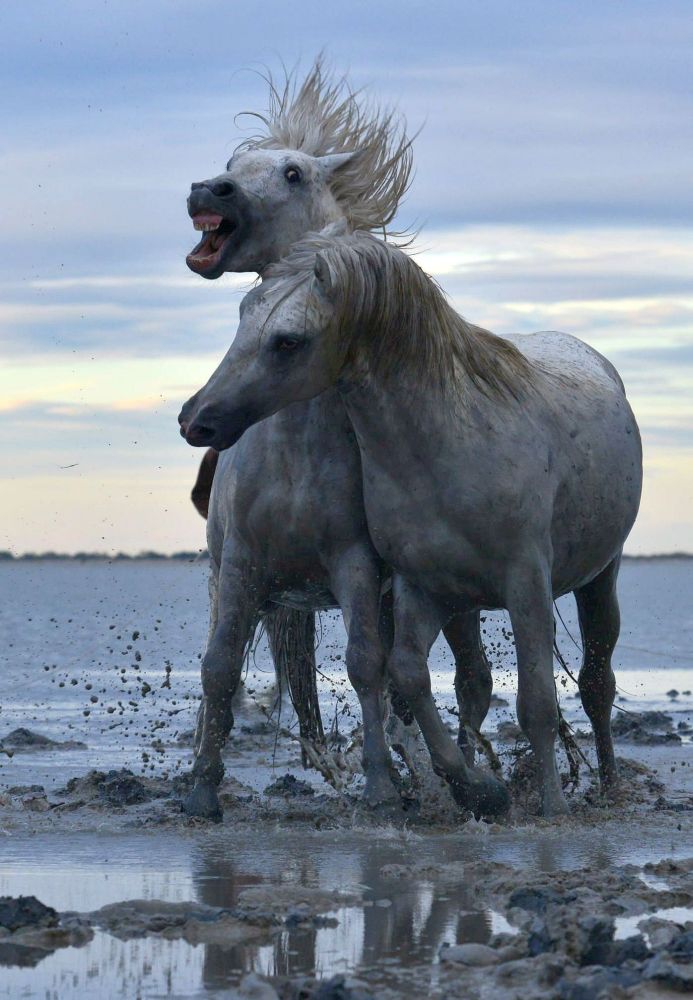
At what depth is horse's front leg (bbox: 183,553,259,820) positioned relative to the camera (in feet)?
24.4

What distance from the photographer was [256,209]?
712 cm

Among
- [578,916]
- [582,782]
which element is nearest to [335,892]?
[578,916]

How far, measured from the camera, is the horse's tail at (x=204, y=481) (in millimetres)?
8852

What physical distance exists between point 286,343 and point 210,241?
2.79 feet

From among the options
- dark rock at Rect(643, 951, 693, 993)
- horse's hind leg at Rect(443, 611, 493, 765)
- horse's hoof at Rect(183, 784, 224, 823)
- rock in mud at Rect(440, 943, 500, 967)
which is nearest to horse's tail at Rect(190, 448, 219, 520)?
horse's hind leg at Rect(443, 611, 493, 765)

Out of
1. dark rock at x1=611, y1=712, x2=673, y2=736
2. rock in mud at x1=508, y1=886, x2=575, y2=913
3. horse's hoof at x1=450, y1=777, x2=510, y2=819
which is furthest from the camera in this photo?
dark rock at x1=611, y1=712, x2=673, y2=736

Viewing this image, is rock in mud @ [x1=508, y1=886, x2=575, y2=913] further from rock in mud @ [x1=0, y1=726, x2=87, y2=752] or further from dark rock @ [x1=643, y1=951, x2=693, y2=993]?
rock in mud @ [x1=0, y1=726, x2=87, y2=752]

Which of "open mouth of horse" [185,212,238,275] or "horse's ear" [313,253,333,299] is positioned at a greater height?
"open mouth of horse" [185,212,238,275]

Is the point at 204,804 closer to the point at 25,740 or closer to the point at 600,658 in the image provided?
the point at 600,658

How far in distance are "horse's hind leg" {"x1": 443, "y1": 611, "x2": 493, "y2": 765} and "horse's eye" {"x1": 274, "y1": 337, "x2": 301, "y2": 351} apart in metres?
2.14

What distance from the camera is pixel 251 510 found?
24.1 feet

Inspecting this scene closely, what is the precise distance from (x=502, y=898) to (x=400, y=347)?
2262mm

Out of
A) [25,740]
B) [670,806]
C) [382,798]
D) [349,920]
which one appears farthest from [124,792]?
[25,740]

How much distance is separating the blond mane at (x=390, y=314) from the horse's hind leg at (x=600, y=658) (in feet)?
5.84
